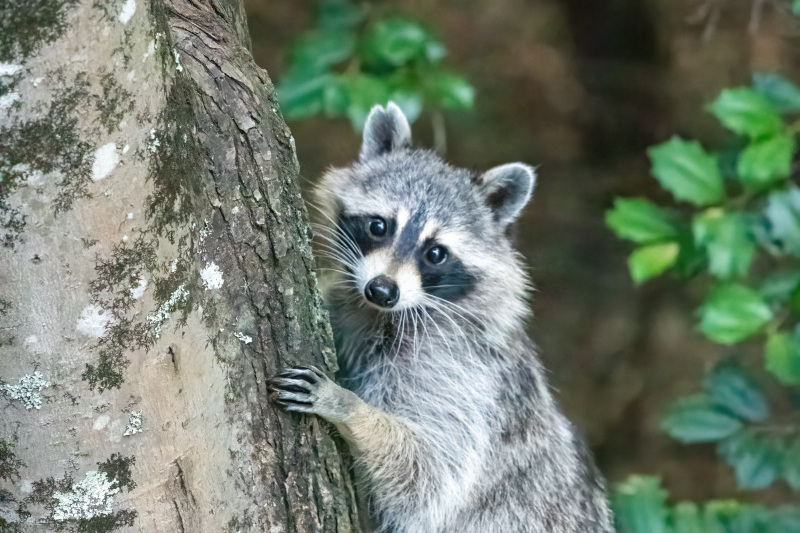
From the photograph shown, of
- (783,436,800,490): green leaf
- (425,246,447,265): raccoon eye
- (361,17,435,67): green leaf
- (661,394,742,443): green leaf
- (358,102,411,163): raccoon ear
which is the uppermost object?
(361,17,435,67): green leaf

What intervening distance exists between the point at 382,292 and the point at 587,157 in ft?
11.2

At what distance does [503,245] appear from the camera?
2900 mm

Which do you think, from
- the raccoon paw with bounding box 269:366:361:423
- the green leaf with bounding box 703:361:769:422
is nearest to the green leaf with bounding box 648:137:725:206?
the green leaf with bounding box 703:361:769:422

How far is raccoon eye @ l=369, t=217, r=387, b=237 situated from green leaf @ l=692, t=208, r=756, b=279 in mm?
1010

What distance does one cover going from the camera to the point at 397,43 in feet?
9.68

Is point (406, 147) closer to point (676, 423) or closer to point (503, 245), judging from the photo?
point (503, 245)

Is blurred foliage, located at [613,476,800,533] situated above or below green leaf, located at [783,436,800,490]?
below

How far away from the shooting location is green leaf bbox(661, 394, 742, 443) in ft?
9.46

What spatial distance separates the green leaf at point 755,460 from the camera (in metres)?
2.80

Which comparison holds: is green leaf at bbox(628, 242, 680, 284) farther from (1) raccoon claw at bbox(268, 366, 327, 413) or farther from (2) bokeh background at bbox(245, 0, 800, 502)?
(2) bokeh background at bbox(245, 0, 800, 502)

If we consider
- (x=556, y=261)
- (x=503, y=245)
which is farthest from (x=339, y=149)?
(x=503, y=245)

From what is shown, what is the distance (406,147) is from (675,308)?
2965 millimetres

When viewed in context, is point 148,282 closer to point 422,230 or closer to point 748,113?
point 422,230

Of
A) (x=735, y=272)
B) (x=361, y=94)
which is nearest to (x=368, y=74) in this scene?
(x=361, y=94)
